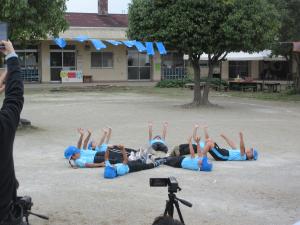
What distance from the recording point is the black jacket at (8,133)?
9.47 feet

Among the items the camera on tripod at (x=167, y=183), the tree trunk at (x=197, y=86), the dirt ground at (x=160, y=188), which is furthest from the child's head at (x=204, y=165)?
the tree trunk at (x=197, y=86)

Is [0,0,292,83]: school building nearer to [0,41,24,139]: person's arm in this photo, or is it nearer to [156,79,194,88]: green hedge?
[156,79,194,88]: green hedge

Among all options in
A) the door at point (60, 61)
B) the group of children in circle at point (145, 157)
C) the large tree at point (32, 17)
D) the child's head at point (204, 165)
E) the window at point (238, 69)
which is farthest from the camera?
the window at point (238, 69)

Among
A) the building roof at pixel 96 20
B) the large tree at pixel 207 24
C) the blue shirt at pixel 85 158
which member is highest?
the building roof at pixel 96 20

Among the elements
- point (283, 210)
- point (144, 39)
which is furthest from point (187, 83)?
point (283, 210)

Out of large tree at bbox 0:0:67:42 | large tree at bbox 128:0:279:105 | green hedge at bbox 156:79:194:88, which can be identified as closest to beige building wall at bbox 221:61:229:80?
green hedge at bbox 156:79:194:88

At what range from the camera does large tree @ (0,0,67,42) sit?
12656 mm

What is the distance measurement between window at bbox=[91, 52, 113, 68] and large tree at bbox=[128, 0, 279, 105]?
18.4 m

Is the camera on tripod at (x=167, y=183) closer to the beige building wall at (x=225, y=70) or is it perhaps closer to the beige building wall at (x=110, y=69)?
the beige building wall at (x=110, y=69)

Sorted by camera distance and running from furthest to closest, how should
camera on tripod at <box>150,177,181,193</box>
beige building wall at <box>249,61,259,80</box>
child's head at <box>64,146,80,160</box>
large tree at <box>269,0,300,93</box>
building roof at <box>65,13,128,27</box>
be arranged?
beige building wall at <box>249,61,259,80</box>
building roof at <box>65,13,128,27</box>
large tree at <box>269,0,300,93</box>
child's head at <box>64,146,80,160</box>
camera on tripod at <box>150,177,181,193</box>

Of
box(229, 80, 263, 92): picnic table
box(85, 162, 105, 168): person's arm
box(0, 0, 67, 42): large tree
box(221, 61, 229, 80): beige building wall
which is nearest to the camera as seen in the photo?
box(85, 162, 105, 168): person's arm

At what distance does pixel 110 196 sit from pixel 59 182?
3.67ft

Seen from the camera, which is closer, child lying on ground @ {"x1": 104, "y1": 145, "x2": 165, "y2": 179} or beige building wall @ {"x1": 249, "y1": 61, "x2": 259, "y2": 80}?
child lying on ground @ {"x1": 104, "y1": 145, "x2": 165, "y2": 179}

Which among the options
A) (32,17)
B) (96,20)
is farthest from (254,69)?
(32,17)
